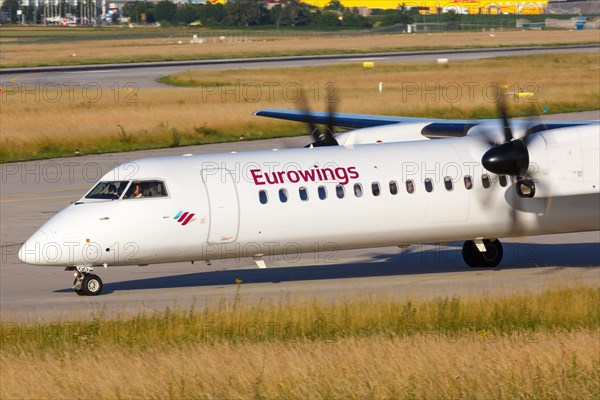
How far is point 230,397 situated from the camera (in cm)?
1327

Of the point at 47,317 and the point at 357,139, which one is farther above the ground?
the point at 357,139

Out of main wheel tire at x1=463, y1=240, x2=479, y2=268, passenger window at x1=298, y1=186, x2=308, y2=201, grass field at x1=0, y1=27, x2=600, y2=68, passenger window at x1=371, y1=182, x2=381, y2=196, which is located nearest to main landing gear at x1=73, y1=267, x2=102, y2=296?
passenger window at x1=298, y1=186, x2=308, y2=201

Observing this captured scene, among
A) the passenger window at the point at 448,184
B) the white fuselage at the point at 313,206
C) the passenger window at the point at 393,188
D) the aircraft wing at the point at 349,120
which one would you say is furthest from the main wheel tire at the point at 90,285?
the passenger window at the point at 448,184

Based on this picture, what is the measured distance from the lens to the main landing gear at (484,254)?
82.9ft

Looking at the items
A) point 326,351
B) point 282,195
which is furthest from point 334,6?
point 326,351

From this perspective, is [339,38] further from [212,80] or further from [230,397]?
[230,397]

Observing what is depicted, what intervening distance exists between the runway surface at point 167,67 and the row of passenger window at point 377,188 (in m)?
53.1

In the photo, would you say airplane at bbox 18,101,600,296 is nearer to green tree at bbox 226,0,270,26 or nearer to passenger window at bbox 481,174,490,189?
passenger window at bbox 481,174,490,189

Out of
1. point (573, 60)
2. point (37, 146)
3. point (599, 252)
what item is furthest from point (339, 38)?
point (599, 252)

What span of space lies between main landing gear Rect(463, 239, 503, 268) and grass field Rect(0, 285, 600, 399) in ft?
13.7

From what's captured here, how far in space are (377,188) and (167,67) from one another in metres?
75.3

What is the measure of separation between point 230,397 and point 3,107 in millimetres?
51729

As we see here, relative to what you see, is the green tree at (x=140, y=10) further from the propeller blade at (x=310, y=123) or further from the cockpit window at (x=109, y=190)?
the cockpit window at (x=109, y=190)

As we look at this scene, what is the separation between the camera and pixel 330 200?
73.4ft
